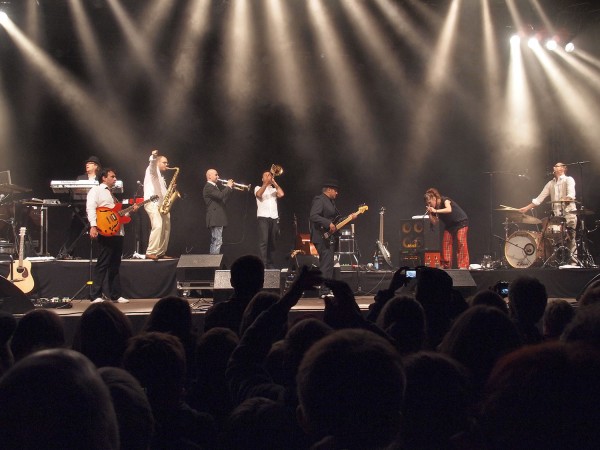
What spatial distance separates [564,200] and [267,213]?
6.13 meters

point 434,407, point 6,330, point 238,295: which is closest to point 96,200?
point 238,295

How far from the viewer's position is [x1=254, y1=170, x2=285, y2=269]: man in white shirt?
13336 mm

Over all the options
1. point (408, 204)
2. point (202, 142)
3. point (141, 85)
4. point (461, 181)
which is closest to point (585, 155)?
point (461, 181)

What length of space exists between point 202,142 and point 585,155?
944 centimetres

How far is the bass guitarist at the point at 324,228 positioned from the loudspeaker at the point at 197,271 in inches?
77.8

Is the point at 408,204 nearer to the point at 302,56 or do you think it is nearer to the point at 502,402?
the point at 302,56

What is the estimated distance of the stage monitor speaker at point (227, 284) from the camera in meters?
9.47

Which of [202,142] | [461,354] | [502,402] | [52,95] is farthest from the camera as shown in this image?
[202,142]

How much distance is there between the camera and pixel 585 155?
49.4 feet

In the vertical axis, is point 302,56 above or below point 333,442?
above

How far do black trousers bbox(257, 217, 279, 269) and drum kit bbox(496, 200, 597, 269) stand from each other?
489 cm

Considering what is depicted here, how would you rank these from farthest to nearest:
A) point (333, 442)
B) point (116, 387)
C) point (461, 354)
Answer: point (461, 354) < point (116, 387) < point (333, 442)

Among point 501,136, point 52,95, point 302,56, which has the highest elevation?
point 302,56

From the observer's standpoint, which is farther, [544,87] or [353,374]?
[544,87]
